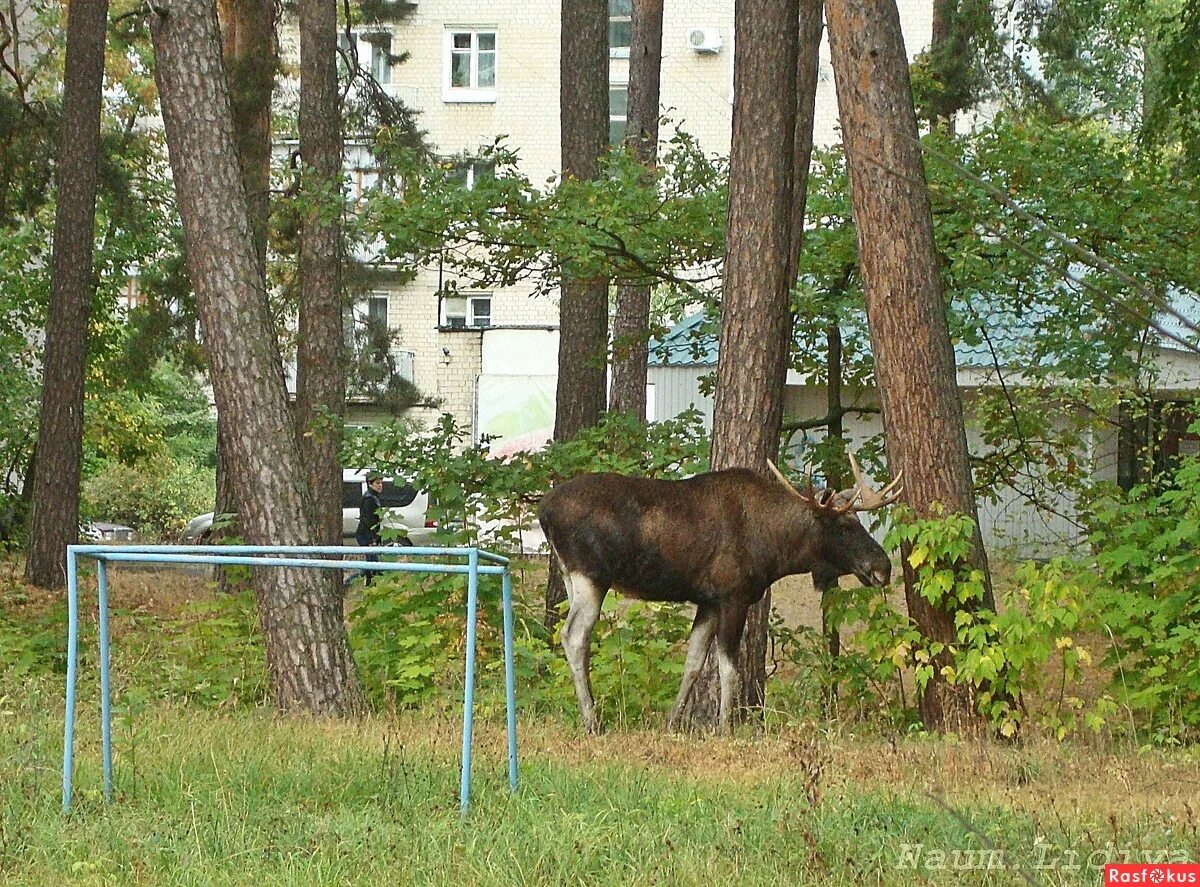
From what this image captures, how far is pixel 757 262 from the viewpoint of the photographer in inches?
468

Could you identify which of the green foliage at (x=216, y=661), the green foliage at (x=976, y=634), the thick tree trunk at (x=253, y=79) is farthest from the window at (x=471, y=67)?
the green foliage at (x=976, y=634)

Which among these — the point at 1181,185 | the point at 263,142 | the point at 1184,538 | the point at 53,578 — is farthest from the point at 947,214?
the point at 53,578

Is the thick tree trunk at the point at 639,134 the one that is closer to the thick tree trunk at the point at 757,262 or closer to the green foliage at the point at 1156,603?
the thick tree trunk at the point at 757,262

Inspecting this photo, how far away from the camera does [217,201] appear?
11156mm

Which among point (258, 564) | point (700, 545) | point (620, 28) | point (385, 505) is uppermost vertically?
point (620, 28)

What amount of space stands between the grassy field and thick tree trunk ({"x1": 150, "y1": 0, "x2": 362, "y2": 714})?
1.73 meters

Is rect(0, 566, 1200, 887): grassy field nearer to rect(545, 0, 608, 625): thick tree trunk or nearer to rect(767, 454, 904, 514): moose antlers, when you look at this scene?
rect(767, 454, 904, 514): moose antlers

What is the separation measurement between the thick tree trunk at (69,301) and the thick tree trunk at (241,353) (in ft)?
32.8

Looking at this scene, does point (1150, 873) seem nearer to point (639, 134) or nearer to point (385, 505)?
point (639, 134)

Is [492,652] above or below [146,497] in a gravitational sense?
above

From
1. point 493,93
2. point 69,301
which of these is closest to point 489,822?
point 69,301

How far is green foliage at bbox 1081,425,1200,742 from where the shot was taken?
35.6 ft

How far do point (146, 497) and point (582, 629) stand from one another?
31493mm

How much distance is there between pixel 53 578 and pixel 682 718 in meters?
13.0
